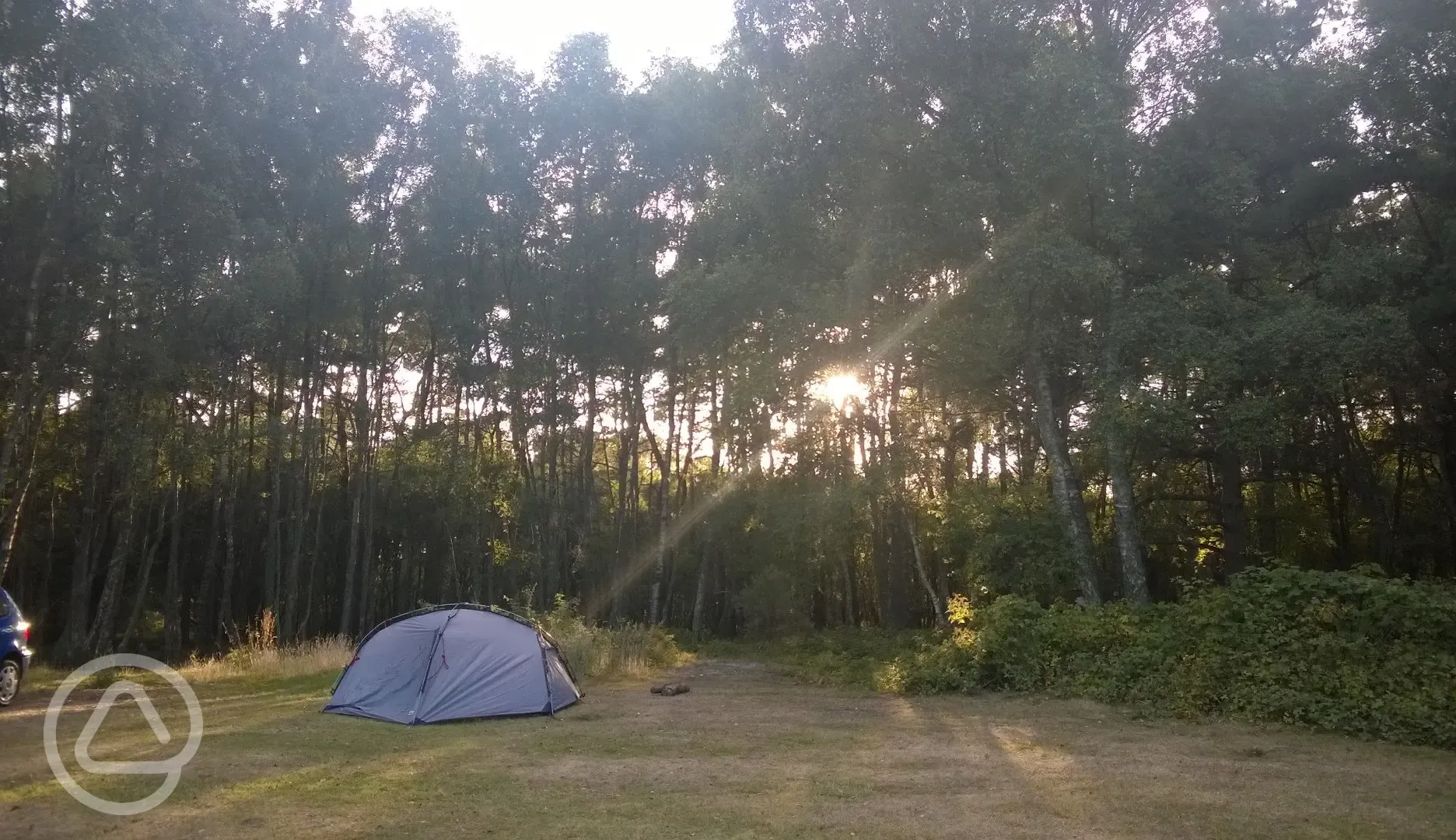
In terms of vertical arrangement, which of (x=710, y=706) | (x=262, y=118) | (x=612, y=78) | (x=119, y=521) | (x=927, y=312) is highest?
(x=612, y=78)

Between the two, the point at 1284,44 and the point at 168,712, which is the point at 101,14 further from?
the point at 1284,44

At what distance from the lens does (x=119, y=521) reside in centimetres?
2531

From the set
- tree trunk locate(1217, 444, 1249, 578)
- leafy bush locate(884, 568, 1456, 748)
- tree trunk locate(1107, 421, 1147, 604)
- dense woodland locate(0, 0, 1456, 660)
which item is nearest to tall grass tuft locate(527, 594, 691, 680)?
dense woodland locate(0, 0, 1456, 660)

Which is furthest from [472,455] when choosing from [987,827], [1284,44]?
[987,827]

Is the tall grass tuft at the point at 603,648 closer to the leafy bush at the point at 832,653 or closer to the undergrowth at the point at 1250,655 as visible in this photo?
the leafy bush at the point at 832,653

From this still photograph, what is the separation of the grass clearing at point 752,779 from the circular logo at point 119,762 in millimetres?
123

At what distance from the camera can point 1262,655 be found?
10.4 meters

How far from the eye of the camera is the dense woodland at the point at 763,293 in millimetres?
14203

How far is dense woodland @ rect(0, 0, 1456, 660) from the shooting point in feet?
46.6

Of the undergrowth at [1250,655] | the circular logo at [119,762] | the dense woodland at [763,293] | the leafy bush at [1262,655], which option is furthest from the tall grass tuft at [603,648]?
the leafy bush at [1262,655]

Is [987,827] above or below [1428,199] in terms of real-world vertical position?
below

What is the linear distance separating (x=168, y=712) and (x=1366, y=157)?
1981cm

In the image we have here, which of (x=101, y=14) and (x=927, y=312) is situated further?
(x=927, y=312)

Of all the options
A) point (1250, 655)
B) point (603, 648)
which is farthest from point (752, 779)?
point (603, 648)
